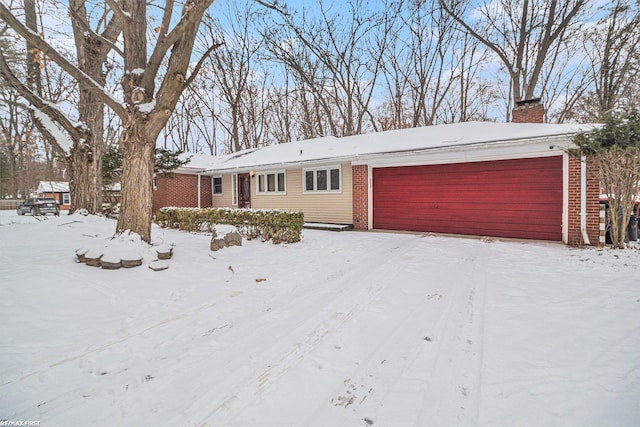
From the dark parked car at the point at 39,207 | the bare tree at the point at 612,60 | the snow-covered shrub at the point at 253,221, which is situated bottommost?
the snow-covered shrub at the point at 253,221

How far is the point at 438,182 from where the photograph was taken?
9617mm

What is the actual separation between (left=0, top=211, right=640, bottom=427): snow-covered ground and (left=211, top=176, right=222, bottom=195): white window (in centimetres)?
1061

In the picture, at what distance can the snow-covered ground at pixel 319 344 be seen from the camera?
6.48 feet

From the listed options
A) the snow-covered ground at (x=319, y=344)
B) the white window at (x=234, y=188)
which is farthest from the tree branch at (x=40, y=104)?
the white window at (x=234, y=188)

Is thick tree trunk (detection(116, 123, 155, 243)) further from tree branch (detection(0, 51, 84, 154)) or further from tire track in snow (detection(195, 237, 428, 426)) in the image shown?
tree branch (detection(0, 51, 84, 154))

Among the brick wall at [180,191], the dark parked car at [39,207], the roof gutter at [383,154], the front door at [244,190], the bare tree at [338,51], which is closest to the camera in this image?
the roof gutter at [383,154]

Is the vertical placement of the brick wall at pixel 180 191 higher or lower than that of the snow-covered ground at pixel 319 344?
higher

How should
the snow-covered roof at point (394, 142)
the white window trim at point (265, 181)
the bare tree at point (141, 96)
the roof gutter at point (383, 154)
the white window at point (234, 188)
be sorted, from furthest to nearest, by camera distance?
the white window at point (234, 188)
the white window trim at point (265, 181)
the snow-covered roof at point (394, 142)
the roof gutter at point (383, 154)
the bare tree at point (141, 96)

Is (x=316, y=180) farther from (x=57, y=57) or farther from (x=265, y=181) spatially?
(x=57, y=57)

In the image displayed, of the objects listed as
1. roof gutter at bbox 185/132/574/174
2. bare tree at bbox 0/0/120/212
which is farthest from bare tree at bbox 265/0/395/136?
bare tree at bbox 0/0/120/212

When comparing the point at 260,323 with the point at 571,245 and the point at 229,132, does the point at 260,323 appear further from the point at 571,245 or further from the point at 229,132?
the point at 229,132

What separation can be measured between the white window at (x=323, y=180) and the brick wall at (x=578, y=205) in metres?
6.96

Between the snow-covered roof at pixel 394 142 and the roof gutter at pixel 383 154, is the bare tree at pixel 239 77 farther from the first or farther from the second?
the roof gutter at pixel 383 154

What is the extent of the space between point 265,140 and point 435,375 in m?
24.6
